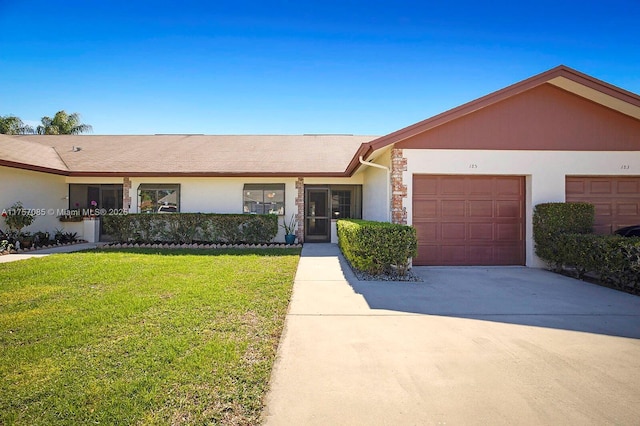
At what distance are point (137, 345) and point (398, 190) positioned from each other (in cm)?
652

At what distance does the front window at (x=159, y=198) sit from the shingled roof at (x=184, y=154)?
0.82 m

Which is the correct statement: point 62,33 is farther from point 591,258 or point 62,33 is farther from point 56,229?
point 591,258

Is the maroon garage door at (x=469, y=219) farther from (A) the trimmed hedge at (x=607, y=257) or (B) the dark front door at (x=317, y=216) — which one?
(B) the dark front door at (x=317, y=216)

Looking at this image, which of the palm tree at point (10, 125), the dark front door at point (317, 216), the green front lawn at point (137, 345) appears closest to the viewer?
the green front lawn at point (137, 345)

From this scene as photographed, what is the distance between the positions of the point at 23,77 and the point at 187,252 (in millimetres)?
10310

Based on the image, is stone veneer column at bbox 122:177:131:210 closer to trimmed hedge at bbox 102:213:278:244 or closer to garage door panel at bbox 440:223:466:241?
trimmed hedge at bbox 102:213:278:244

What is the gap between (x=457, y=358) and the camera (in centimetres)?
321

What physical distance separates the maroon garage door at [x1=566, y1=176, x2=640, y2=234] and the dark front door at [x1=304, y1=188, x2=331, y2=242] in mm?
8273

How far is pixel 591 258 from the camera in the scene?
21.2 ft

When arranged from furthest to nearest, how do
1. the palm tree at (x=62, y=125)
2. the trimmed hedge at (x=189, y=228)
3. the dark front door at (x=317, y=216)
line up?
the palm tree at (x=62, y=125) → the dark front door at (x=317, y=216) → the trimmed hedge at (x=189, y=228)

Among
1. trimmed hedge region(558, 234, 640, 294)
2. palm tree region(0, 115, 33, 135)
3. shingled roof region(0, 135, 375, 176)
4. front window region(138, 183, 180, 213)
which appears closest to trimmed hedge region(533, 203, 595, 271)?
trimmed hedge region(558, 234, 640, 294)

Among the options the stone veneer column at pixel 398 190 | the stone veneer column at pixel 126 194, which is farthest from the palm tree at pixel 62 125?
the stone veneer column at pixel 398 190

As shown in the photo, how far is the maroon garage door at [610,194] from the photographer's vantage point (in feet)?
26.7

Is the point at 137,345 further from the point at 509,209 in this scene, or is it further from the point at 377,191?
the point at 509,209
